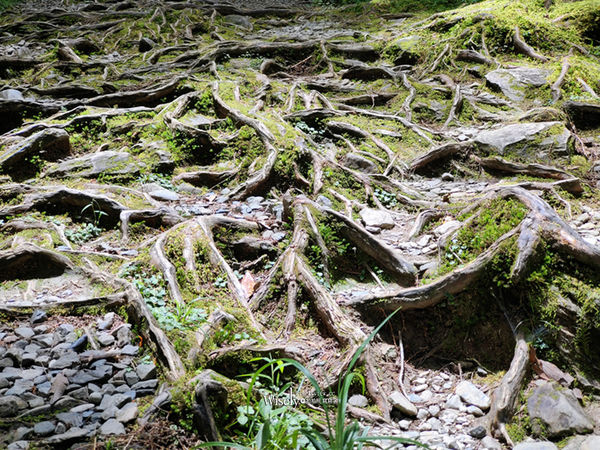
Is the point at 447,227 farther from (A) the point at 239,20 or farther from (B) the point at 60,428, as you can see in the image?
(A) the point at 239,20

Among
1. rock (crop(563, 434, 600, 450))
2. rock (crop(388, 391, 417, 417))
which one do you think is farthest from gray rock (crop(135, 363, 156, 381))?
rock (crop(563, 434, 600, 450))

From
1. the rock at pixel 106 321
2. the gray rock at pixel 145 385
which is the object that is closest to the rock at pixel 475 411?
the gray rock at pixel 145 385

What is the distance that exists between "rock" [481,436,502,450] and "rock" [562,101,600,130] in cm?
667

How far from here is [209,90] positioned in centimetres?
866

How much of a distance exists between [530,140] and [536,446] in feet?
17.3

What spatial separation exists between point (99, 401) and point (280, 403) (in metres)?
1.24

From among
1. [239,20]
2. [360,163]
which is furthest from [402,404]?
[239,20]

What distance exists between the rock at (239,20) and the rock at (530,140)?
10.8 meters

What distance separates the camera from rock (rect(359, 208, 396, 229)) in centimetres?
568

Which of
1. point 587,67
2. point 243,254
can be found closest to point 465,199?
point 243,254

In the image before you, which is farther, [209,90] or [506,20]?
[506,20]

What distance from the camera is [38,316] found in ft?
12.8

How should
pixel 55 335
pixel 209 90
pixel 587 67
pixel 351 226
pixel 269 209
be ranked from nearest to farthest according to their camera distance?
pixel 55 335 → pixel 351 226 → pixel 269 209 → pixel 209 90 → pixel 587 67

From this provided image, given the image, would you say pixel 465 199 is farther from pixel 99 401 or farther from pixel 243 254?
pixel 99 401
